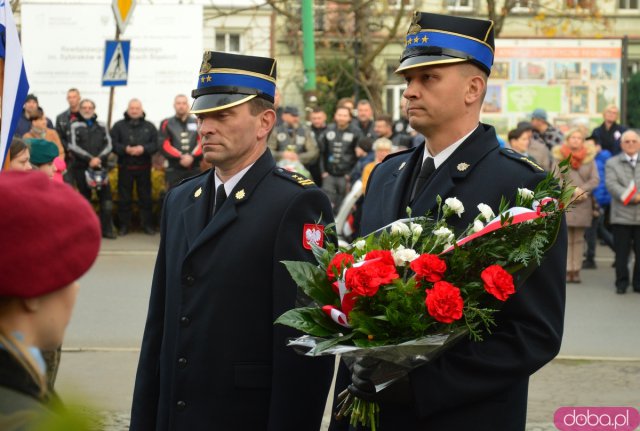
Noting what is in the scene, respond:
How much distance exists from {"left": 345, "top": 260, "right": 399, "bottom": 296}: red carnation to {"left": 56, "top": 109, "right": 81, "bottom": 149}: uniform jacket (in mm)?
14761

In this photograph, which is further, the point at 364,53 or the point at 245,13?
the point at 245,13

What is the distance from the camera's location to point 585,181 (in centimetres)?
1502

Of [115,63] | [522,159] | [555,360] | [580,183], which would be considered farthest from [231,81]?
[115,63]

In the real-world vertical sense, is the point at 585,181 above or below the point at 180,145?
below

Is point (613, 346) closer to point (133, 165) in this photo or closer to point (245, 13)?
point (133, 165)

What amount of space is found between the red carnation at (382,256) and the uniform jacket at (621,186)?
10.9m

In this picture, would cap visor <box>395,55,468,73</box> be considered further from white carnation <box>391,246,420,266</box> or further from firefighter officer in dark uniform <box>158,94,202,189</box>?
firefighter officer in dark uniform <box>158,94,202,189</box>

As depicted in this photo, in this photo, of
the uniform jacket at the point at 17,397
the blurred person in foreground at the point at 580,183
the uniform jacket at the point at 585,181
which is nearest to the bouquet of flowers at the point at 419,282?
the uniform jacket at the point at 17,397

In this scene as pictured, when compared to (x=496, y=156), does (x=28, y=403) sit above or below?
below

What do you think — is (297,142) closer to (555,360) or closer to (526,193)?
(555,360)

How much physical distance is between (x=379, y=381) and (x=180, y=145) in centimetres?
1430

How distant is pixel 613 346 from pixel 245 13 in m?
26.1

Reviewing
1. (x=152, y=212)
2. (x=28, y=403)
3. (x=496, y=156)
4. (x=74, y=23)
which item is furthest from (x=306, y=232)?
(x=74, y=23)

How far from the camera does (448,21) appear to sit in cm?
382
